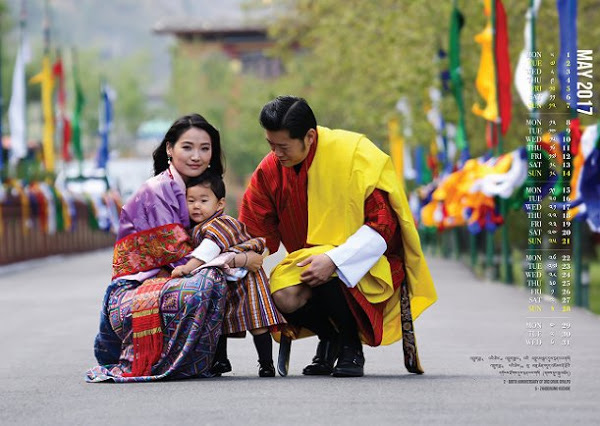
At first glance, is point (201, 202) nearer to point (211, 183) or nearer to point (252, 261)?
point (211, 183)

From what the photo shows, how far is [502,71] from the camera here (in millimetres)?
22688

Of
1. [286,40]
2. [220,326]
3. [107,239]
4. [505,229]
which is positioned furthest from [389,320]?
[107,239]

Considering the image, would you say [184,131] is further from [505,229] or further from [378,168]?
[505,229]

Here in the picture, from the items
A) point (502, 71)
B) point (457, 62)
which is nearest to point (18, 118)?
point (457, 62)

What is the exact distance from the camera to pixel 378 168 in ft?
29.7

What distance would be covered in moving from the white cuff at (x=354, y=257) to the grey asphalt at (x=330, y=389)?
0.54m

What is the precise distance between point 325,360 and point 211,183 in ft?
3.76

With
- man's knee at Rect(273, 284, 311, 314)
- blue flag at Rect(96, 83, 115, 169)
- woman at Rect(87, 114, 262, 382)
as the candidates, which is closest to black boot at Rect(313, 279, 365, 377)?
man's knee at Rect(273, 284, 311, 314)

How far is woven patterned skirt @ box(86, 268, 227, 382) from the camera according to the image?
8727mm

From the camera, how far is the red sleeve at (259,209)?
9320 mm

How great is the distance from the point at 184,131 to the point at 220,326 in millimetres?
1108

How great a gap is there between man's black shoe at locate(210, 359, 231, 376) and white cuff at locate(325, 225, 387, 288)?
837mm

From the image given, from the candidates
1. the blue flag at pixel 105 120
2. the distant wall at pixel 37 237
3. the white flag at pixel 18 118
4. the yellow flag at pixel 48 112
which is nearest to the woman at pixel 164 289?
the distant wall at pixel 37 237

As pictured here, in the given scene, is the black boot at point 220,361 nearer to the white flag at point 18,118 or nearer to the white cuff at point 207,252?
the white cuff at point 207,252
